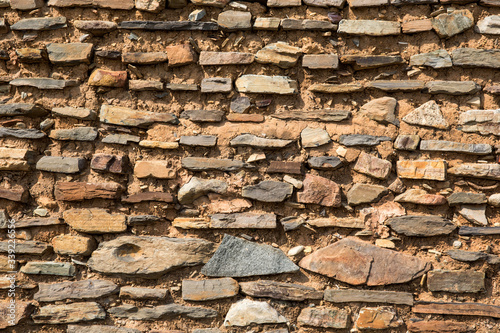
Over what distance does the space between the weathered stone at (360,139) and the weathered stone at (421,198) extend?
311 millimetres

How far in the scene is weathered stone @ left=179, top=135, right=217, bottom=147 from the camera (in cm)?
204

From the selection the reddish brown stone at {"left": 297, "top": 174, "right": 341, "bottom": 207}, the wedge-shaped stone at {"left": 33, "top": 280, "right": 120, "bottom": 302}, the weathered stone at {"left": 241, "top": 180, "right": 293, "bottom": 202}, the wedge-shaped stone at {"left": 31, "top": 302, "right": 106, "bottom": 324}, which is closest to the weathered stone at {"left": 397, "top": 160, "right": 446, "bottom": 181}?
the reddish brown stone at {"left": 297, "top": 174, "right": 341, "bottom": 207}

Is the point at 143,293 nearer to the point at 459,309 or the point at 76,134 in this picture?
the point at 76,134

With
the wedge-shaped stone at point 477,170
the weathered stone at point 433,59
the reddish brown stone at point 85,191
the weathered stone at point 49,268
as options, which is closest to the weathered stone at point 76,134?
the reddish brown stone at point 85,191

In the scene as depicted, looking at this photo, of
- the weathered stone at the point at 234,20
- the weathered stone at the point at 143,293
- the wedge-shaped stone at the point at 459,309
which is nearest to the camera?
the wedge-shaped stone at the point at 459,309

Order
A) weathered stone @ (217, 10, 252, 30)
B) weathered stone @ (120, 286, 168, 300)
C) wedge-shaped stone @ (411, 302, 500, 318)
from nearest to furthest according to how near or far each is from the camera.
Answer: wedge-shaped stone @ (411, 302, 500, 318)
weathered stone @ (120, 286, 168, 300)
weathered stone @ (217, 10, 252, 30)

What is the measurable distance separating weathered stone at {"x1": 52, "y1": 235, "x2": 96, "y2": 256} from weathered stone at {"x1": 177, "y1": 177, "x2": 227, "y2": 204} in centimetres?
57

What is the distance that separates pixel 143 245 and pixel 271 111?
1030 mm

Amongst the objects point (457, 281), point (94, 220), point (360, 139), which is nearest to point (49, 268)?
point (94, 220)

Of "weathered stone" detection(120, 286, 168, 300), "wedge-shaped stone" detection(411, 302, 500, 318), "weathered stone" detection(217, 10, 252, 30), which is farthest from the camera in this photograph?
"weathered stone" detection(217, 10, 252, 30)

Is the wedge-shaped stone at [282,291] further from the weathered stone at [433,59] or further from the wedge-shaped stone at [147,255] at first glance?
the weathered stone at [433,59]

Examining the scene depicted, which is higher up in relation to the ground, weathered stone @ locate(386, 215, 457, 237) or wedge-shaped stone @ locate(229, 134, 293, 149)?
wedge-shaped stone @ locate(229, 134, 293, 149)

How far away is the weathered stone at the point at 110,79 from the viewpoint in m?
2.12

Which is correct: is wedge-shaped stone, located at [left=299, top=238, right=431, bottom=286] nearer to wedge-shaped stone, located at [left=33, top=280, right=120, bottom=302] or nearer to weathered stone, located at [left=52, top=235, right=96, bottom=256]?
wedge-shaped stone, located at [left=33, top=280, right=120, bottom=302]
